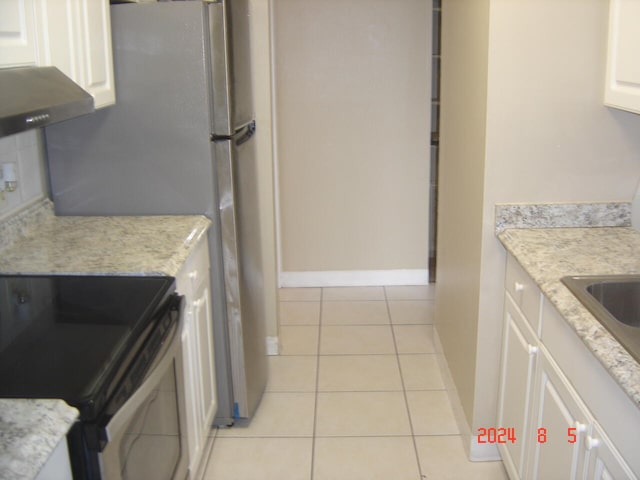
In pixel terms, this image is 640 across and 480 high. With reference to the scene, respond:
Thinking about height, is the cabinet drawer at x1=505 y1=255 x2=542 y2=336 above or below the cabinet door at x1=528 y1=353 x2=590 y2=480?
above

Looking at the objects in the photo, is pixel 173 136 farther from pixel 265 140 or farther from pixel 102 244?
pixel 265 140

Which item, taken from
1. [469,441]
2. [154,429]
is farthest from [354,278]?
[154,429]

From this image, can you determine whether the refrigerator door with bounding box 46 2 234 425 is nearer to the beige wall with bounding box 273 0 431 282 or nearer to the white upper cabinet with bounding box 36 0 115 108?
the white upper cabinet with bounding box 36 0 115 108

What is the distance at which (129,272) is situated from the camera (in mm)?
1948

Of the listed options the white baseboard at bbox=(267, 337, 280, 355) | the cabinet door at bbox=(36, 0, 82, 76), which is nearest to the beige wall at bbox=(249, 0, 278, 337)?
the white baseboard at bbox=(267, 337, 280, 355)

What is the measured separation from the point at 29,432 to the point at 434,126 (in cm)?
346

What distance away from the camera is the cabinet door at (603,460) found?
136 centimetres

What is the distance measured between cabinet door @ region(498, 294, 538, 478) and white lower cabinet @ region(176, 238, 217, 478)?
3.44ft

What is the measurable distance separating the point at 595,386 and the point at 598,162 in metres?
1.00

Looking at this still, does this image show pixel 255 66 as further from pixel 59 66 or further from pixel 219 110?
pixel 59 66

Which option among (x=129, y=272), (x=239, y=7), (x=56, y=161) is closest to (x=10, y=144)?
(x=56, y=161)

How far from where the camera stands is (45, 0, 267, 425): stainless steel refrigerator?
7.91 ft

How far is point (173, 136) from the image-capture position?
8.17 ft

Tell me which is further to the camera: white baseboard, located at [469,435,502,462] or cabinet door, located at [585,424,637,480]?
white baseboard, located at [469,435,502,462]
